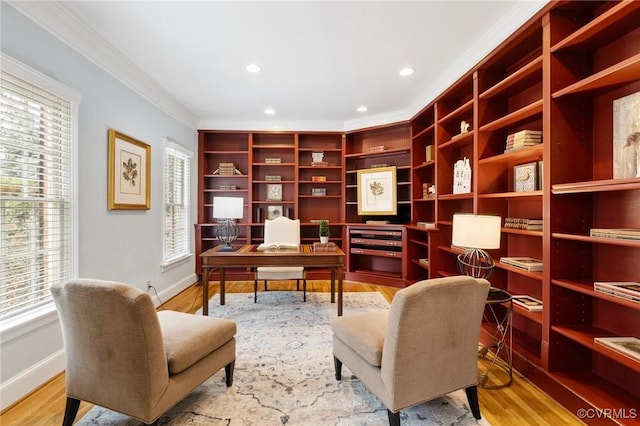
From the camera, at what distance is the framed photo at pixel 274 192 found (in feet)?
17.0

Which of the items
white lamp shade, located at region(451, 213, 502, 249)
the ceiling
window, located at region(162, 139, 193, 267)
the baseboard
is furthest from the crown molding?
white lamp shade, located at region(451, 213, 502, 249)

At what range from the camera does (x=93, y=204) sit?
2.58 metres

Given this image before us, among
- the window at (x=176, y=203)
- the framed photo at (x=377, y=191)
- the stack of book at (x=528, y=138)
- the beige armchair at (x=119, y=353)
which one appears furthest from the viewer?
the framed photo at (x=377, y=191)

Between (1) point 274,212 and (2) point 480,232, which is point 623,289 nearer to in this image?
(2) point 480,232

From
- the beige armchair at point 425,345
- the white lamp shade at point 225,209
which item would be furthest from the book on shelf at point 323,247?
the beige armchair at point 425,345

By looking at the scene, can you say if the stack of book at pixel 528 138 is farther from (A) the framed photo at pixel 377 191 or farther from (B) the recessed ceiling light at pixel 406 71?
(A) the framed photo at pixel 377 191

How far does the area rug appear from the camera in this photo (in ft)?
5.44

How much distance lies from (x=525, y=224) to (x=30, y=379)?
365 centimetres

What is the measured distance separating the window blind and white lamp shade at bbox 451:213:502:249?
3033 mm

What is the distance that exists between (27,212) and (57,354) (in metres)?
1.05

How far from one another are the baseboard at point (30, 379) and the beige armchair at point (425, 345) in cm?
212

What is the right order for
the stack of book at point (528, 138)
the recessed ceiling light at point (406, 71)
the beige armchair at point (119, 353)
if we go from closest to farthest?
the beige armchair at point (119, 353)
the stack of book at point (528, 138)
the recessed ceiling light at point (406, 71)

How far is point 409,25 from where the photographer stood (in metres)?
2.38

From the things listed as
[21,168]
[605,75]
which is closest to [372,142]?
[605,75]
